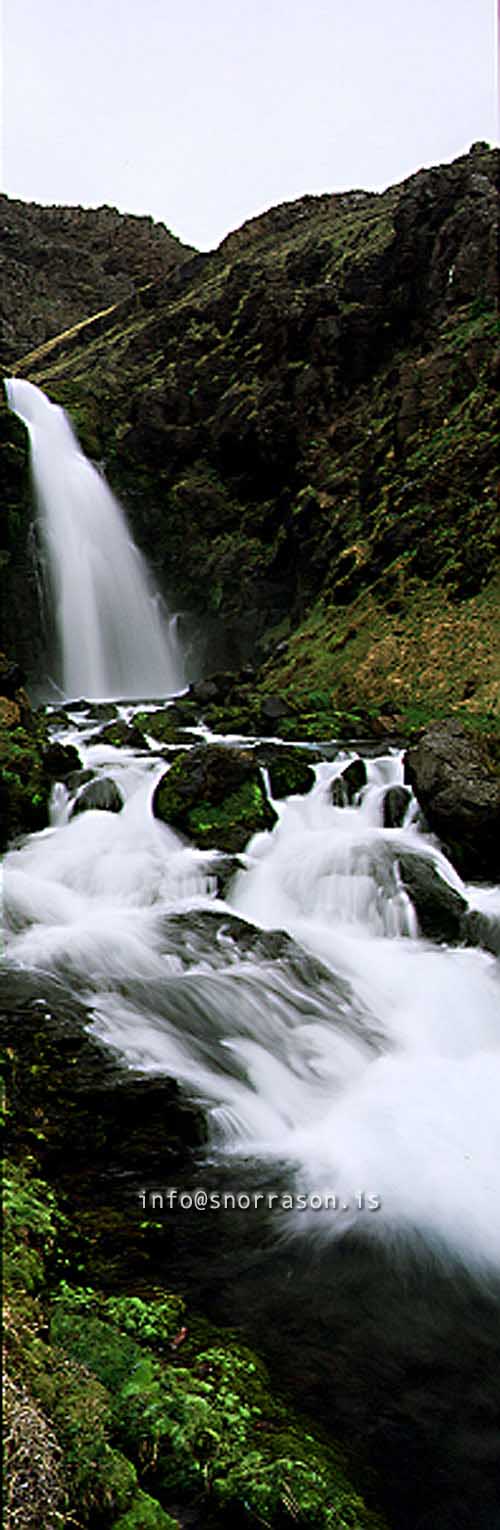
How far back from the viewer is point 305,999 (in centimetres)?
898

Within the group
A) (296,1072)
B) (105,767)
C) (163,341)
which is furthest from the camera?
(163,341)

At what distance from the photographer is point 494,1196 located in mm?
6191

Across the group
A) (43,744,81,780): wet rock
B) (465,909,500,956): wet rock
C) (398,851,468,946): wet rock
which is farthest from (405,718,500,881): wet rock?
(43,744,81,780): wet rock

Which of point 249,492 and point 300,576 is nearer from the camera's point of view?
point 300,576

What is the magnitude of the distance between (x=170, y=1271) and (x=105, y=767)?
10.9 metres

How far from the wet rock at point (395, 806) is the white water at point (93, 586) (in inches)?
693

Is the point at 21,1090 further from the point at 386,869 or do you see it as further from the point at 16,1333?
the point at 386,869

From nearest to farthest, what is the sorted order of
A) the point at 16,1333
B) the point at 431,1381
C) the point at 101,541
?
1. the point at 16,1333
2. the point at 431,1381
3. the point at 101,541

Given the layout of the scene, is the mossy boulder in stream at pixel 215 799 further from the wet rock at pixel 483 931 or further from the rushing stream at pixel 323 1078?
the wet rock at pixel 483 931

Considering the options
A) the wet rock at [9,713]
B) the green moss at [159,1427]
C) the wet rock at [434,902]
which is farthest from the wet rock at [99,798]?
the green moss at [159,1427]

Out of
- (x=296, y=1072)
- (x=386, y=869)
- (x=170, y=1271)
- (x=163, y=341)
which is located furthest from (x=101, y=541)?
(x=170, y=1271)

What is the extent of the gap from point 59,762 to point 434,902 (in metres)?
7.05

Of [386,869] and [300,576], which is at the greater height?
[300,576]

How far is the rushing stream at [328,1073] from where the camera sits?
177 inches
